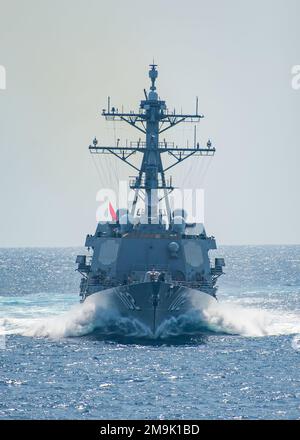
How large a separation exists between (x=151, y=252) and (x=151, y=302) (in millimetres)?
5445

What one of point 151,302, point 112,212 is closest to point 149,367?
point 151,302

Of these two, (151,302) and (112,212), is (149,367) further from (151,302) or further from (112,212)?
(112,212)

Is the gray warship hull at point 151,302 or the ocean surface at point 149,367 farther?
the gray warship hull at point 151,302

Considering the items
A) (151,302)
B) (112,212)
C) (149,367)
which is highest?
(112,212)

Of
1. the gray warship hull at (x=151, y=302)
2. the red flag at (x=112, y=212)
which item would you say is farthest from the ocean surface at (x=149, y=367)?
the red flag at (x=112, y=212)

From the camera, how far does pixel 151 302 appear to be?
56000 millimetres

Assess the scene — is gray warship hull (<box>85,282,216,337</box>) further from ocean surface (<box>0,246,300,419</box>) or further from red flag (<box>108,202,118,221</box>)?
red flag (<box>108,202,118,221</box>)

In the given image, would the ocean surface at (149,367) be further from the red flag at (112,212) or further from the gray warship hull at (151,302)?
the red flag at (112,212)

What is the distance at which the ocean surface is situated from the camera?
134ft

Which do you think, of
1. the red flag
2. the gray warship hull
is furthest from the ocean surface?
the red flag

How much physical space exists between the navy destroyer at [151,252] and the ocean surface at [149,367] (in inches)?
44.4

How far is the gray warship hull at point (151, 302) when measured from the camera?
184 ft
